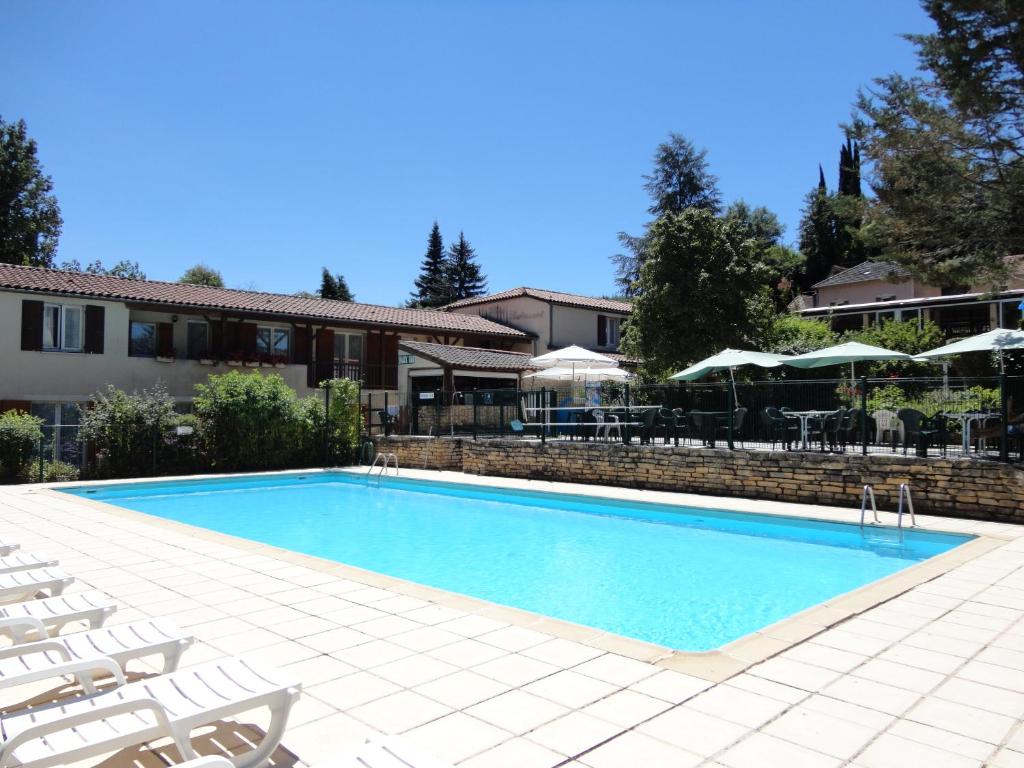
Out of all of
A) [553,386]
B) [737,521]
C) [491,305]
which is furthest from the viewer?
[491,305]

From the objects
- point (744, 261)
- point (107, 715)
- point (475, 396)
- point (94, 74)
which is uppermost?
point (94, 74)

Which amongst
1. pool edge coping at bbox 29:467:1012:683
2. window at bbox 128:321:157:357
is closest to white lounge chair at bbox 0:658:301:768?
pool edge coping at bbox 29:467:1012:683

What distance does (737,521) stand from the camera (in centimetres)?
1141

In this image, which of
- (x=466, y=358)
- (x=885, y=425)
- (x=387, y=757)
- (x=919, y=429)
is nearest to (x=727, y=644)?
(x=387, y=757)

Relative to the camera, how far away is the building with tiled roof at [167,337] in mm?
19312

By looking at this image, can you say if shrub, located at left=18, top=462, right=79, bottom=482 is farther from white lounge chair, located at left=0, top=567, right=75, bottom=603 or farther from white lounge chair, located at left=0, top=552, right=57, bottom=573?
white lounge chair, located at left=0, top=567, right=75, bottom=603

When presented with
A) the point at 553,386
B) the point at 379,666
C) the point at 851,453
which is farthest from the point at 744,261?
the point at 379,666

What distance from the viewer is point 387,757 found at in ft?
7.65

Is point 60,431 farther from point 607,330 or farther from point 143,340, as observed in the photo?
point 607,330

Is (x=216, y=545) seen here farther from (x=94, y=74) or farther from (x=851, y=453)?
(x=94, y=74)

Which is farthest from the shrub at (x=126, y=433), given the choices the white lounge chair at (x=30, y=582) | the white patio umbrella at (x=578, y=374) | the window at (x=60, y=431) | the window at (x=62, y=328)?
the white lounge chair at (x=30, y=582)

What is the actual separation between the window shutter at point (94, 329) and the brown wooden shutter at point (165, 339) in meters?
1.80

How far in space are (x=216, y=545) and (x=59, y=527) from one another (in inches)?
126

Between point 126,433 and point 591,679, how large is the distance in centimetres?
1719
